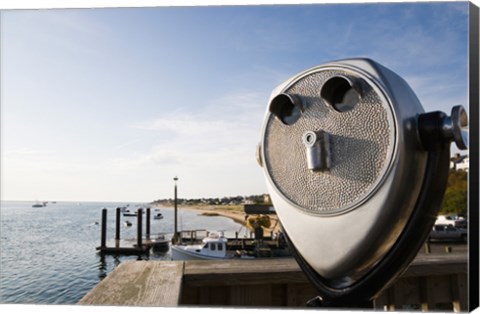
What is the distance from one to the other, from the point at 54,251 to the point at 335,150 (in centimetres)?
606

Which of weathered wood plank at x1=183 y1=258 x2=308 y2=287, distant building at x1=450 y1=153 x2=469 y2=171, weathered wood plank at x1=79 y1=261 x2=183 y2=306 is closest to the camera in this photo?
weathered wood plank at x1=79 y1=261 x2=183 y2=306

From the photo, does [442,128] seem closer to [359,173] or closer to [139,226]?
[359,173]

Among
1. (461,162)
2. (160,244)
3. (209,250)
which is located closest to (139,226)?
(160,244)

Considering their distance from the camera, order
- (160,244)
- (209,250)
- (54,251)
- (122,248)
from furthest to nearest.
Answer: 1. (160,244)
2. (122,248)
3. (209,250)
4. (54,251)

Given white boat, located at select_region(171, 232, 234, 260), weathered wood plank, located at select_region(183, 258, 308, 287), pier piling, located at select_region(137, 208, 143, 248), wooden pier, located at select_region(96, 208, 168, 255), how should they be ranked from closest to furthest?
1. weathered wood plank, located at select_region(183, 258, 308, 287)
2. white boat, located at select_region(171, 232, 234, 260)
3. wooden pier, located at select_region(96, 208, 168, 255)
4. pier piling, located at select_region(137, 208, 143, 248)

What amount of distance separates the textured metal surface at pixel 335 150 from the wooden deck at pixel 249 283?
0.85 feet

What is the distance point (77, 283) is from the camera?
528 centimetres

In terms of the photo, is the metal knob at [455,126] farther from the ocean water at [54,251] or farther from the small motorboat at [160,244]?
the small motorboat at [160,244]

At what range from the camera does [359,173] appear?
896 mm

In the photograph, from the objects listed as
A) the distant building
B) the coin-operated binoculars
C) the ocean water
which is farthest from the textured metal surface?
the ocean water

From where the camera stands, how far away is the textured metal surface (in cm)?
87

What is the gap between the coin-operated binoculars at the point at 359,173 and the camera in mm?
858

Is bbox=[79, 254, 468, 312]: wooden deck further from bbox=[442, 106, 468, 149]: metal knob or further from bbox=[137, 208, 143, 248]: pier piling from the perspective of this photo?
bbox=[137, 208, 143, 248]: pier piling

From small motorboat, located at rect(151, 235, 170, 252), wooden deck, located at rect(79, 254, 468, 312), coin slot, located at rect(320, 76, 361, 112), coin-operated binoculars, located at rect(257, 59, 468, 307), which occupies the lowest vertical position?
small motorboat, located at rect(151, 235, 170, 252)
